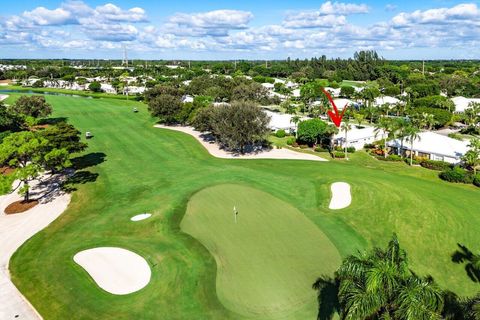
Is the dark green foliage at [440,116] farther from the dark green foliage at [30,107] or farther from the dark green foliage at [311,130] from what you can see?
the dark green foliage at [30,107]

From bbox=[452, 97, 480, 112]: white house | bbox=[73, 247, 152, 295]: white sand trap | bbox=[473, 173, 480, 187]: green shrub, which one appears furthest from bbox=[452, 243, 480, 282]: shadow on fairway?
bbox=[452, 97, 480, 112]: white house

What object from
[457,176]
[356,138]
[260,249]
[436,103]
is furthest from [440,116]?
[260,249]

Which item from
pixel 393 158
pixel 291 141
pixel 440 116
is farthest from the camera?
pixel 440 116

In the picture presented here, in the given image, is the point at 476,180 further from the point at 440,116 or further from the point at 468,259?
the point at 440,116

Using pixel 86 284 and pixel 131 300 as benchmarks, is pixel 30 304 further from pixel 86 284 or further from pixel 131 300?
pixel 131 300

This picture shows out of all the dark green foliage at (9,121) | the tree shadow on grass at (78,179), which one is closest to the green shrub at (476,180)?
the tree shadow on grass at (78,179)

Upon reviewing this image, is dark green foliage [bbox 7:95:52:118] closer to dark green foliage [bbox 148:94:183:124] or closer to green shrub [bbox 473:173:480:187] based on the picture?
dark green foliage [bbox 148:94:183:124]
